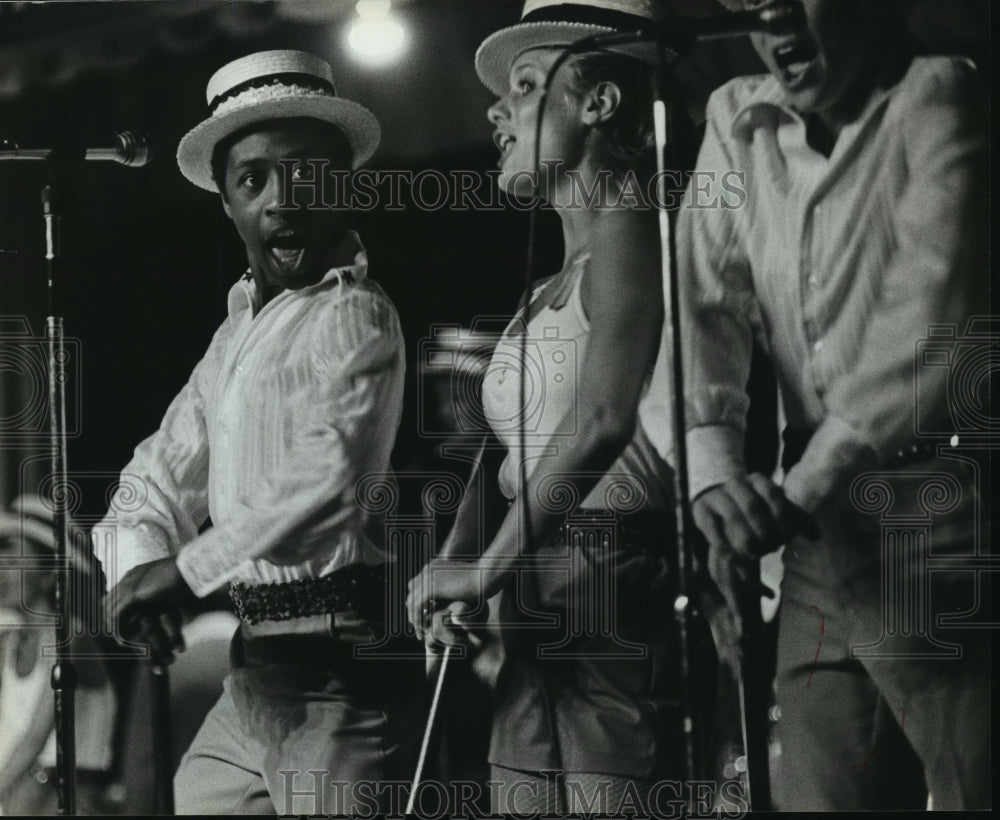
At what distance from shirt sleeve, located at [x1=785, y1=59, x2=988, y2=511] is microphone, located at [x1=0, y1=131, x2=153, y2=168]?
176cm

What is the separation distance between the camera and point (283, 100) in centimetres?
280

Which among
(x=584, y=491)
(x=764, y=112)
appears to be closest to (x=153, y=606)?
(x=584, y=491)

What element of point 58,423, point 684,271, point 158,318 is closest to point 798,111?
point 684,271

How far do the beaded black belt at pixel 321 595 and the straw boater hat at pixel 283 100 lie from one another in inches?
38.7

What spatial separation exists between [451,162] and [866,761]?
5.52ft

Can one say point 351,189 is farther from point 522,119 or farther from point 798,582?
point 798,582

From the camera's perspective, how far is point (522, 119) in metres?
2.78

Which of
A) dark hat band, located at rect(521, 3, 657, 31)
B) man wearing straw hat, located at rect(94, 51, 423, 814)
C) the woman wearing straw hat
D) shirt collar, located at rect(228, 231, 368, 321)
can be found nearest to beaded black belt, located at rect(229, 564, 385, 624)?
man wearing straw hat, located at rect(94, 51, 423, 814)

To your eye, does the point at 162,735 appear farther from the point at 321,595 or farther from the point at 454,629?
the point at 454,629

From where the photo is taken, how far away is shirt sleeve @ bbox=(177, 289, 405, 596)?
274 cm

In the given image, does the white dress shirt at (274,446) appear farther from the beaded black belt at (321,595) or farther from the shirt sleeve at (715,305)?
the shirt sleeve at (715,305)

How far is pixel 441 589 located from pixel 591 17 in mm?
1382

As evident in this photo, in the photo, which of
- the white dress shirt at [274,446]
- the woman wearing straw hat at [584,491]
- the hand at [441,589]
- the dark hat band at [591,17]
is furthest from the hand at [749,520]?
the dark hat band at [591,17]

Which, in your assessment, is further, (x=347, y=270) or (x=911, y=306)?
(x=347, y=270)
